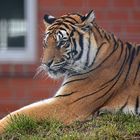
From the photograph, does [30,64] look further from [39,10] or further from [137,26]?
[137,26]

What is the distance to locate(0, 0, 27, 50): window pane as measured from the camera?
9820 mm

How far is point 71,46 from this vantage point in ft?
25.6

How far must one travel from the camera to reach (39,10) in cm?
964

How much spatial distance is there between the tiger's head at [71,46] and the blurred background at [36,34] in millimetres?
1708

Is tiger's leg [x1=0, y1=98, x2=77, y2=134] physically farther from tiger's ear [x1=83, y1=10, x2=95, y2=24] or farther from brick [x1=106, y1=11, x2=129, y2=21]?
brick [x1=106, y1=11, x2=129, y2=21]

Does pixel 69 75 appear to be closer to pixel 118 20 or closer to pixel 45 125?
pixel 45 125

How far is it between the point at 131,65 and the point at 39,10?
205 cm

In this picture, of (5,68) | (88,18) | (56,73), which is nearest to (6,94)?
(5,68)

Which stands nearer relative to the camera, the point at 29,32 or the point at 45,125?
the point at 45,125

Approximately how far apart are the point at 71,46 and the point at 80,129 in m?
0.81

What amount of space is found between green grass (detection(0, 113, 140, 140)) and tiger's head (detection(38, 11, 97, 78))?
0.50m

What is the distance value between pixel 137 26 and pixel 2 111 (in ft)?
5.97

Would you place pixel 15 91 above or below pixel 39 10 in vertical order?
below

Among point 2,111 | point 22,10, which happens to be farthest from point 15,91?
point 22,10
